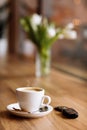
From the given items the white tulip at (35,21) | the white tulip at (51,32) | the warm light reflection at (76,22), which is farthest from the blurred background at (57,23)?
the white tulip at (35,21)

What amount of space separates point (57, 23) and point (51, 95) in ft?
4.83

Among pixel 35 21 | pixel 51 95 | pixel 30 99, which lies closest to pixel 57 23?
pixel 35 21

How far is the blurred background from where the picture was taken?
221 cm

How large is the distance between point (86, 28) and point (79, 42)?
0.45 feet

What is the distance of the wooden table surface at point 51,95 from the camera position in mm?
859

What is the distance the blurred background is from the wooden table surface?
1.06ft

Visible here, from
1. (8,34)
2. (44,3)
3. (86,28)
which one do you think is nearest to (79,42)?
(86,28)

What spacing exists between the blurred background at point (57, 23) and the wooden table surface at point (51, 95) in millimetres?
324

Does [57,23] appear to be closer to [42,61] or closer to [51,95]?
[42,61]

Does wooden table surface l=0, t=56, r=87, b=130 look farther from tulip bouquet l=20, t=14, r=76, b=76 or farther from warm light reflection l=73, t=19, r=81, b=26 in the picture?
warm light reflection l=73, t=19, r=81, b=26

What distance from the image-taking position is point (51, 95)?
4.16ft

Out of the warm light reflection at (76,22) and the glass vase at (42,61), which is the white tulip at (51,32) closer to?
the glass vase at (42,61)

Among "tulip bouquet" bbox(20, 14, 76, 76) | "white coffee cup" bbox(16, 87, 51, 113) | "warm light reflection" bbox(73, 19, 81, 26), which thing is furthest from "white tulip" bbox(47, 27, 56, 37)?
"white coffee cup" bbox(16, 87, 51, 113)

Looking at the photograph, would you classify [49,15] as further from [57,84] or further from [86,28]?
[57,84]
